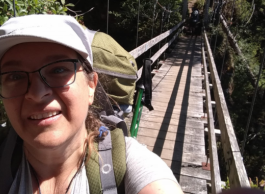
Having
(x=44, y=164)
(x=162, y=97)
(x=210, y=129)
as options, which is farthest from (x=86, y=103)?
(x=162, y=97)

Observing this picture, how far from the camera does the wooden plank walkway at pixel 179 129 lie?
2.60 meters

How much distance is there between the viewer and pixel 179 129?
136 inches

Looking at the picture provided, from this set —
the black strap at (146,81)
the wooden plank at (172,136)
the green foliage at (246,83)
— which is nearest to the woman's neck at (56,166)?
the black strap at (146,81)

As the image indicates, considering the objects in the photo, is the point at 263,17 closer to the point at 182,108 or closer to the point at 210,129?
the point at 182,108

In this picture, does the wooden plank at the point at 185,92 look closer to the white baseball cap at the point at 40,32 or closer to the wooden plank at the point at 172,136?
the wooden plank at the point at 172,136

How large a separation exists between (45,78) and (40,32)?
14 centimetres

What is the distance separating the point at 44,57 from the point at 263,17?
677 inches

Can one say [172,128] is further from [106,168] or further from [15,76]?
[15,76]

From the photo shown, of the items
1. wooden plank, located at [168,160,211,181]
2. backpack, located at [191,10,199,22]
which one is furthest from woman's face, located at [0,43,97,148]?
backpack, located at [191,10,199,22]

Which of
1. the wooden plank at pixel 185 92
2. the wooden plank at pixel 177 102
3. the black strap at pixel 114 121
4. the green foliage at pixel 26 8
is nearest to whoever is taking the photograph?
the black strap at pixel 114 121

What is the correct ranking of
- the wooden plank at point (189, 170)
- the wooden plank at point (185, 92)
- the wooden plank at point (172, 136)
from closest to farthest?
1. the wooden plank at point (189, 170)
2. the wooden plank at point (172, 136)
3. the wooden plank at point (185, 92)

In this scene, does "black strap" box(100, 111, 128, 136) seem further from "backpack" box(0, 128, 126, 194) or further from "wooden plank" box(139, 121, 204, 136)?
"wooden plank" box(139, 121, 204, 136)

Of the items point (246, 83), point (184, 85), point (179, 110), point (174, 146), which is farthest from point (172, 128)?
point (246, 83)

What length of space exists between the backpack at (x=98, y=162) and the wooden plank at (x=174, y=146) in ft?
6.50
